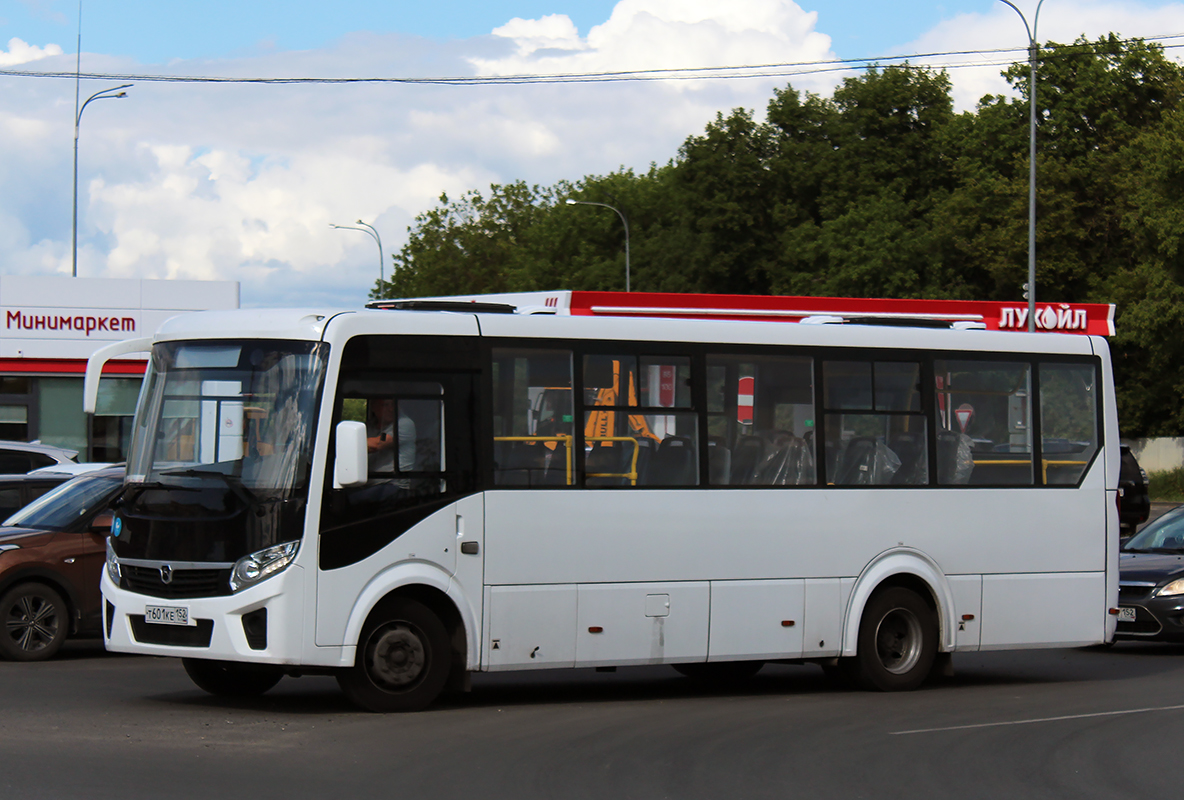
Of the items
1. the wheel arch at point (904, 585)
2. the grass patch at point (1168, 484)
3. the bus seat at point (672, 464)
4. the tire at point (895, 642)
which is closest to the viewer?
the bus seat at point (672, 464)

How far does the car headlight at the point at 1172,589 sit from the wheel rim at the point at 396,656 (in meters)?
8.06

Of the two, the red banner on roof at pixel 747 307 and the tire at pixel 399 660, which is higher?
the red banner on roof at pixel 747 307

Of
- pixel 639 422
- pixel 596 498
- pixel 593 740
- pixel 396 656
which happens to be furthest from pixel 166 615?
pixel 639 422

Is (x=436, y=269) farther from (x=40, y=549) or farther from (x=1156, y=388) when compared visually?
(x=40, y=549)

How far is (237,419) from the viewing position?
34.2 ft

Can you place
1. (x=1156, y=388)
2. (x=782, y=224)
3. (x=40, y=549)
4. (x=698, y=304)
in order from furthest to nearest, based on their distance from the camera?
(x=782, y=224)
(x=1156, y=388)
(x=698, y=304)
(x=40, y=549)

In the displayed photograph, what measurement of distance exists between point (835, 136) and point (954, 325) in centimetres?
5038

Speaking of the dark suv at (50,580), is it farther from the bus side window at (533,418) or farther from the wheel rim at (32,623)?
the bus side window at (533,418)

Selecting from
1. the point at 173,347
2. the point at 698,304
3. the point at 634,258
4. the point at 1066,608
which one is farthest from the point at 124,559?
the point at 634,258

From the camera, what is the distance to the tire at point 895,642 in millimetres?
12445

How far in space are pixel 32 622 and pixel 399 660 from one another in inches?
189

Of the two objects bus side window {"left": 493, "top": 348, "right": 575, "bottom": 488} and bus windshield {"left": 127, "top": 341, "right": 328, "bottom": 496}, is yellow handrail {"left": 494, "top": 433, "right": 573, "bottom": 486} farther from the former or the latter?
bus windshield {"left": 127, "top": 341, "right": 328, "bottom": 496}

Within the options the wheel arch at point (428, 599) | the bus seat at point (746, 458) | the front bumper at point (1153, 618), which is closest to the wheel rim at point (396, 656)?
the wheel arch at point (428, 599)

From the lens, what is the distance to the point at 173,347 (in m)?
10.9
